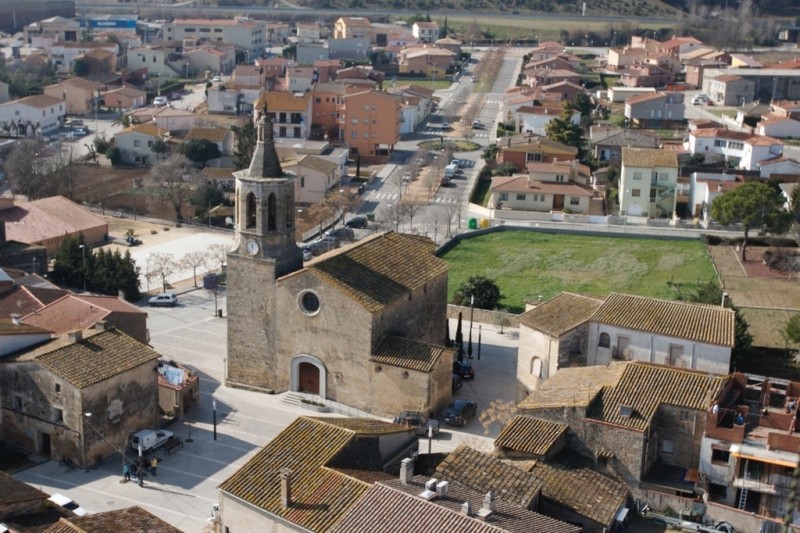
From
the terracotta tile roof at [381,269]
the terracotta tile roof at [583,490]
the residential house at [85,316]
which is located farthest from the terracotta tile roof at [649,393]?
the residential house at [85,316]

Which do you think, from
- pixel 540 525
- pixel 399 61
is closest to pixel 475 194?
pixel 540 525

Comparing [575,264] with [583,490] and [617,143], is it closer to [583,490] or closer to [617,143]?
[617,143]

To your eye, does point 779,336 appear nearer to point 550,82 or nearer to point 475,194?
point 475,194

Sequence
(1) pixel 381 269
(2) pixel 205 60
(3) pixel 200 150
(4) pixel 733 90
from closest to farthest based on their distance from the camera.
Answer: (1) pixel 381 269 → (3) pixel 200 150 → (4) pixel 733 90 → (2) pixel 205 60

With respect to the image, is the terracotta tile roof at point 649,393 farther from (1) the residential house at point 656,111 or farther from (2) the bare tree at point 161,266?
(1) the residential house at point 656,111

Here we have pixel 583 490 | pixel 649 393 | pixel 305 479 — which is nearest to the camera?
pixel 305 479

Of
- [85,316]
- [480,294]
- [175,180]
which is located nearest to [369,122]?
[175,180]
